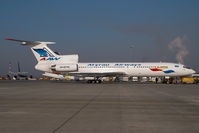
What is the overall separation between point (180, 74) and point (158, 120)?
107ft

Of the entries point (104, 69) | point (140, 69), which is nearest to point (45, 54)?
point (104, 69)

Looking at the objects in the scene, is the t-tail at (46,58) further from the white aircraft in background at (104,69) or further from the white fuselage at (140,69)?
the white fuselage at (140,69)

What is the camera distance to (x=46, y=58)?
36.9 metres

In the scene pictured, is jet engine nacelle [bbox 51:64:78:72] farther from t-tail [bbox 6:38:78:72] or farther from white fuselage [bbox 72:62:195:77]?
white fuselage [bbox 72:62:195:77]

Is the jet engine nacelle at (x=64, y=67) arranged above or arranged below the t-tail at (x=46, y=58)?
below

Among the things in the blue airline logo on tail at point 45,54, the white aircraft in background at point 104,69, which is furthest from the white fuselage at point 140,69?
the blue airline logo on tail at point 45,54

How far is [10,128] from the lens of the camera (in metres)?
5.80

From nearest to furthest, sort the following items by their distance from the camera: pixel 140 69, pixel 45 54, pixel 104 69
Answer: pixel 45 54 < pixel 140 69 < pixel 104 69

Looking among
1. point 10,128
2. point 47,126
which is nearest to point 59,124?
point 47,126

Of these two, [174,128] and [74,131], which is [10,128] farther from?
[174,128]

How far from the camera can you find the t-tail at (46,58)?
3616cm

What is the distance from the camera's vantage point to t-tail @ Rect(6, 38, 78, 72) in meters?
36.2

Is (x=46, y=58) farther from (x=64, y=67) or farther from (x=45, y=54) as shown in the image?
(x=64, y=67)

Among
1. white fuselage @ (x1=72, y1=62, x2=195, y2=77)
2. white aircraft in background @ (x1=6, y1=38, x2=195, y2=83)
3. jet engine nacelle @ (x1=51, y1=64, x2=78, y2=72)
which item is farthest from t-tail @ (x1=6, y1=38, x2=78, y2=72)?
white fuselage @ (x1=72, y1=62, x2=195, y2=77)
